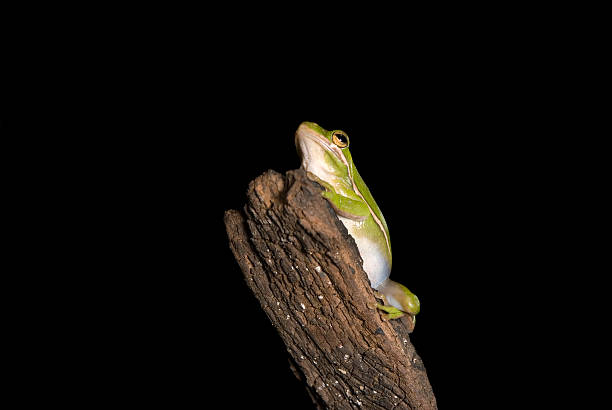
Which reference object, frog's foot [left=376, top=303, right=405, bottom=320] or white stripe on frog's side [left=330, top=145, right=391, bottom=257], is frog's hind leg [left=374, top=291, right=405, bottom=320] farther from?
white stripe on frog's side [left=330, top=145, right=391, bottom=257]

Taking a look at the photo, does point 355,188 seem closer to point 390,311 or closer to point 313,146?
point 313,146

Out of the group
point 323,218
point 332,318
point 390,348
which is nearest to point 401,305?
point 390,348

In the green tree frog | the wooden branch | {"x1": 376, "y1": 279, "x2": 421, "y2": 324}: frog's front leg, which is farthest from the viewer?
{"x1": 376, "y1": 279, "x2": 421, "y2": 324}: frog's front leg

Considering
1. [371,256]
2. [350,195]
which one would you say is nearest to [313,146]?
[350,195]

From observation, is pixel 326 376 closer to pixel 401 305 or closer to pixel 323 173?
pixel 401 305

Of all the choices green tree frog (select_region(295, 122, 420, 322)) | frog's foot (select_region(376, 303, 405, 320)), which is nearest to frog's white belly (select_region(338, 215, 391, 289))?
green tree frog (select_region(295, 122, 420, 322))

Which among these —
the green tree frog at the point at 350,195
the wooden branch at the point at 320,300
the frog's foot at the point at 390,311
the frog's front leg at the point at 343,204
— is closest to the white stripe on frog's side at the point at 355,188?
the green tree frog at the point at 350,195
